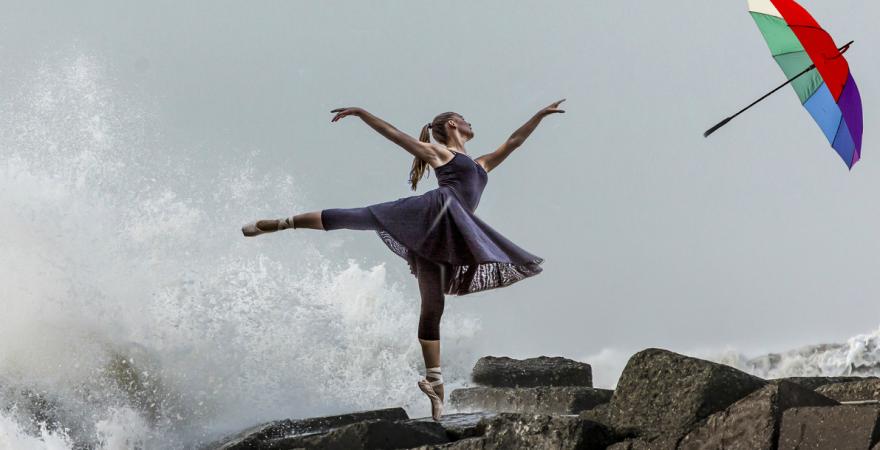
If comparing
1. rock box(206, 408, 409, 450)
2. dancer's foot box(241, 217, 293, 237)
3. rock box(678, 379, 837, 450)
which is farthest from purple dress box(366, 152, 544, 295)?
rock box(678, 379, 837, 450)

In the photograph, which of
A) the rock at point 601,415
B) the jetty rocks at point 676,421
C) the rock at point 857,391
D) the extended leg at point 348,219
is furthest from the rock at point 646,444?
the extended leg at point 348,219

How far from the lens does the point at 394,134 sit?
20.0 feet

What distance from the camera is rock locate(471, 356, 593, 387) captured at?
853 cm

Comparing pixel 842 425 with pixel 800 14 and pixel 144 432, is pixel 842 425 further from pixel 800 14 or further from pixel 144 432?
pixel 144 432

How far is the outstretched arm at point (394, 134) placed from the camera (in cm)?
598

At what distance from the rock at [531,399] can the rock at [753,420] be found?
7.72 feet

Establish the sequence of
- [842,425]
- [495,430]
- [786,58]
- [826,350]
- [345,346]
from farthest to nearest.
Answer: [826,350]
[345,346]
[786,58]
[495,430]
[842,425]

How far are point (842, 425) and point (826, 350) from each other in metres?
11.1

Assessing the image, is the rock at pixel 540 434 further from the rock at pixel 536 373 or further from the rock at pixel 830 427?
the rock at pixel 536 373

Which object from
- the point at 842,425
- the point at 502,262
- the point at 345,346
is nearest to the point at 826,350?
the point at 345,346

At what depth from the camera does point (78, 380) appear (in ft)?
29.5

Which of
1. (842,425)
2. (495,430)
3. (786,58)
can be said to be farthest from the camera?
(786,58)

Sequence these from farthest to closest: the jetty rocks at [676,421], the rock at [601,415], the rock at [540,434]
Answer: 1. the rock at [601,415]
2. the rock at [540,434]
3. the jetty rocks at [676,421]

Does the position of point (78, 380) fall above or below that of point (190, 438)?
above
